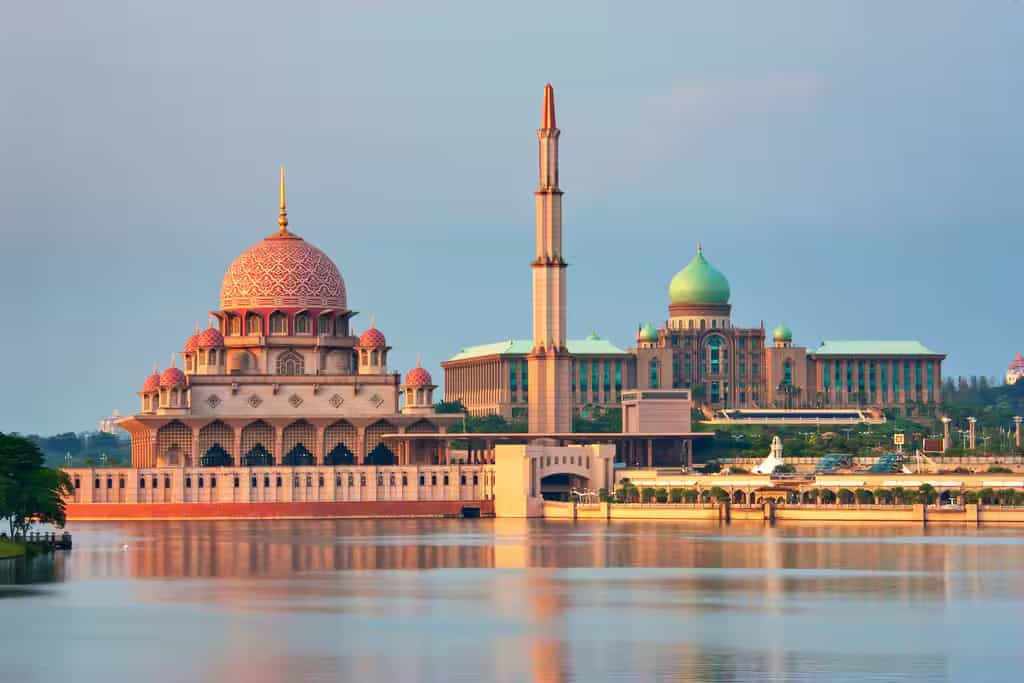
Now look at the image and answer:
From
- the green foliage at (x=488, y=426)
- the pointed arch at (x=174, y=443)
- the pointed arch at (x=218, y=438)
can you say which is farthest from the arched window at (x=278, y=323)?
the green foliage at (x=488, y=426)

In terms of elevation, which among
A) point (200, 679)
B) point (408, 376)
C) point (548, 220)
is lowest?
point (200, 679)

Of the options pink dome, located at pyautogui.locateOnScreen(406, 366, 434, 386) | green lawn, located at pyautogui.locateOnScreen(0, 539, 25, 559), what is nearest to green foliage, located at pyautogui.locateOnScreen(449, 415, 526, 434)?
pink dome, located at pyautogui.locateOnScreen(406, 366, 434, 386)

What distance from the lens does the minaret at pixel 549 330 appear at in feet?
498

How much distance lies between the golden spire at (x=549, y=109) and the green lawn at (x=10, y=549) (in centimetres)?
6564

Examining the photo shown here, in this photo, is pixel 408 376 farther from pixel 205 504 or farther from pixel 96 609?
pixel 96 609

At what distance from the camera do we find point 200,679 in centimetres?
5425

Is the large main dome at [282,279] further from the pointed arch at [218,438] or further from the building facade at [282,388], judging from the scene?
the pointed arch at [218,438]

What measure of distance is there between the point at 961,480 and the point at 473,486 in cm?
3231

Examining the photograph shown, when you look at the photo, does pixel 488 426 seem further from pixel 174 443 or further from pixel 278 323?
pixel 174 443

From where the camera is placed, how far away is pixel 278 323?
502 ft

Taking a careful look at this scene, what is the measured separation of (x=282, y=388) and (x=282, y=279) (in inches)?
292

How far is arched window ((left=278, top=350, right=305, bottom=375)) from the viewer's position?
502 ft

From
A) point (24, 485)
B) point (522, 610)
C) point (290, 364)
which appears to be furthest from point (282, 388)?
point (522, 610)

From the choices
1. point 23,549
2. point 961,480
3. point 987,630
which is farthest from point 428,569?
point 961,480
